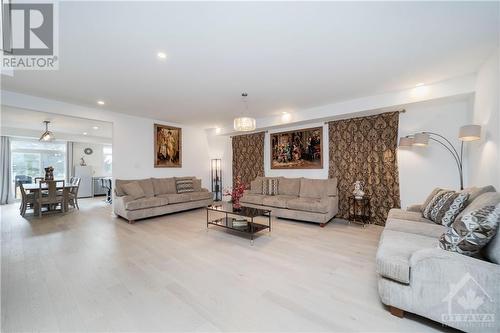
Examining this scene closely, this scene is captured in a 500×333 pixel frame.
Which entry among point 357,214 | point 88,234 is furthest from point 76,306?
point 357,214

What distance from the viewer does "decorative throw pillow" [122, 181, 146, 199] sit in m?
4.98

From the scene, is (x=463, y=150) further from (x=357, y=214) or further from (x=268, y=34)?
(x=268, y=34)

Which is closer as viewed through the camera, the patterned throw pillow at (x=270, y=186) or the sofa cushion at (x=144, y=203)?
the sofa cushion at (x=144, y=203)

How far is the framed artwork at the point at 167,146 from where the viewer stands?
20.2ft

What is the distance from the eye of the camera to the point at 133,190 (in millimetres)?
5027

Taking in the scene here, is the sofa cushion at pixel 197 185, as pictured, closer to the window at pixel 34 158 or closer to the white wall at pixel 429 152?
the white wall at pixel 429 152

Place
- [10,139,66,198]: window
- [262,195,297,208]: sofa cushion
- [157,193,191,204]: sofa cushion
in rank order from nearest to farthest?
1. [262,195,297,208]: sofa cushion
2. [157,193,191,204]: sofa cushion
3. [10,139,66,198]: window

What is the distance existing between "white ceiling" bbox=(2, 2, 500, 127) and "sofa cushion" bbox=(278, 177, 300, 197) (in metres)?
2.23

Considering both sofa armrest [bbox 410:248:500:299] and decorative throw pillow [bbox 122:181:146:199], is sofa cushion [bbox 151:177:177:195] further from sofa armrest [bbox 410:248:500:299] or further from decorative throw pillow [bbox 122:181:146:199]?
sofa armrest [bbox 410:248:500:299]

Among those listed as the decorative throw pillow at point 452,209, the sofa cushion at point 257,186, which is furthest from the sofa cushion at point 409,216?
the sofa cushion at point 257,186

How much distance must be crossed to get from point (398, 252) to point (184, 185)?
535 centimetres

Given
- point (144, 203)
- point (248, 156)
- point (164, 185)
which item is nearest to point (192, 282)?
point (144, 203)

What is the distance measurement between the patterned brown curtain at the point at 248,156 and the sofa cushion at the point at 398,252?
4333 mm

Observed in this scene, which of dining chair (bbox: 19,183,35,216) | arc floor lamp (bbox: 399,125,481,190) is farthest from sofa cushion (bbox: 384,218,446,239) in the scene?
dining chair (bbox: 19,183,35,216)
